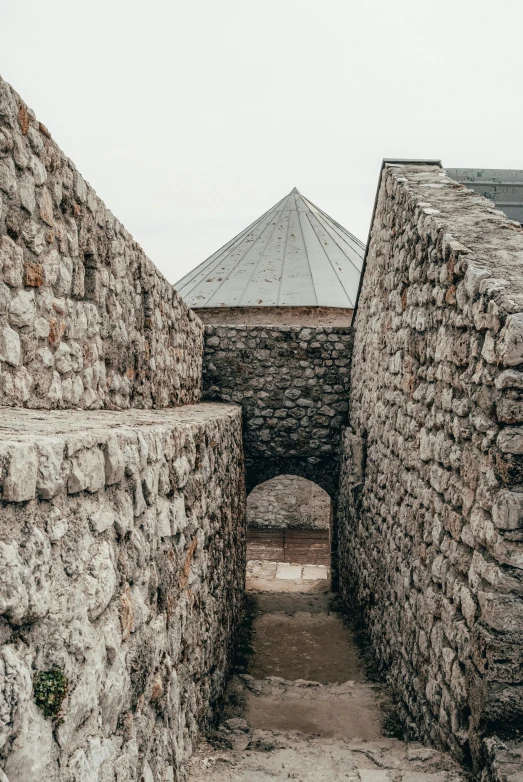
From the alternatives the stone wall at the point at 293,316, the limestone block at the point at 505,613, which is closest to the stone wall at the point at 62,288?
the limestone block at the point at 505,613

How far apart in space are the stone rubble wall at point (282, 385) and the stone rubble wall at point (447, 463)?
2.21 metres

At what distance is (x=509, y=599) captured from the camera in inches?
96.8

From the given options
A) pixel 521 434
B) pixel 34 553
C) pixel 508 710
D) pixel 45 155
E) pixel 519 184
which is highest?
pixel 519 184

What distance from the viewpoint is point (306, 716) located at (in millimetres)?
4051

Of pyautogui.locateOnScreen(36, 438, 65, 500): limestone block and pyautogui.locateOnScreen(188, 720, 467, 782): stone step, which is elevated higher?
pyautogui.locateOnScreen(36, 438, 65, 500): limestone block

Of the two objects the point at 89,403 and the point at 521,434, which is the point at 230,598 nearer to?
the point at 89,403

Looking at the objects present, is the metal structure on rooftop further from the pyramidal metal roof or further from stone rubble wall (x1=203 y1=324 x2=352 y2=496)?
the pyramidal metal roof

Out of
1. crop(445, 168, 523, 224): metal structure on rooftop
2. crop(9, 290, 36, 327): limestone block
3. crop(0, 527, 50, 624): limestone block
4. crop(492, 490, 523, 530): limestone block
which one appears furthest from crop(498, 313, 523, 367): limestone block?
crop(445, 168, 523, 224): metal structure on rooftop

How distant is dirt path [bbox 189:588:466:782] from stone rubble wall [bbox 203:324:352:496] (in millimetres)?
2069

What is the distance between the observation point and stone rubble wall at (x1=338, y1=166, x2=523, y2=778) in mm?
2486

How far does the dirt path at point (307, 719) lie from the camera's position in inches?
115

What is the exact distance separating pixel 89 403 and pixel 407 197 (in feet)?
8.54

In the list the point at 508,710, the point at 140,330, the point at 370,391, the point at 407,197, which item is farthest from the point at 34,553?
the point at 370,391

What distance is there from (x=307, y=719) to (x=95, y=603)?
286 centimetres
